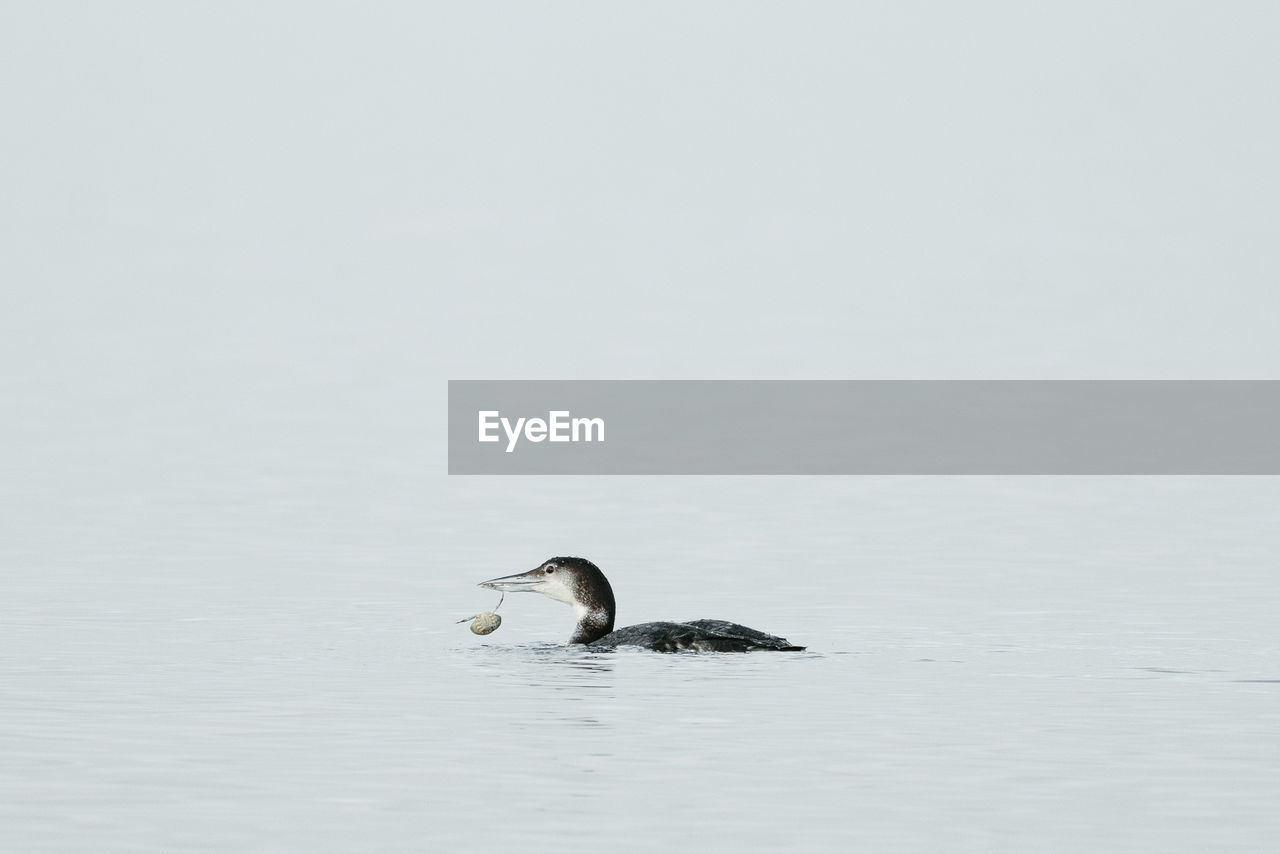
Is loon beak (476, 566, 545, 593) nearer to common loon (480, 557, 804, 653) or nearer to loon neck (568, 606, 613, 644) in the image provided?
common loon (480, 557, 804, 653)

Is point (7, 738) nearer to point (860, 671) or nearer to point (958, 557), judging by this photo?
point (860, 671)

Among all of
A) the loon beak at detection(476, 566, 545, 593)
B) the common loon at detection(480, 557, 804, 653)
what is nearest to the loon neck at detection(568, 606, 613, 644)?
the common loon at detection(480, 557, 804, 653)

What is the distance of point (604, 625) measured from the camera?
17906 mm

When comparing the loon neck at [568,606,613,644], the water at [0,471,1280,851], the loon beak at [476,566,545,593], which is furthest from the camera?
the loon beak at [476,566,545,593]

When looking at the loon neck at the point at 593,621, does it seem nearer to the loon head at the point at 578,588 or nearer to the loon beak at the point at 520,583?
the loon head at the point at 578,588

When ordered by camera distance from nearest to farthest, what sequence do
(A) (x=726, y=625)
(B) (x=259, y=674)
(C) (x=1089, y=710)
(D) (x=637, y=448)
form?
(C) (x=1089, y=710) → (B) (x=259, y=674) → (A) (x=726, y=625) → (D) (x=637, y=448)

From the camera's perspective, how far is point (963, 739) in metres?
12.2

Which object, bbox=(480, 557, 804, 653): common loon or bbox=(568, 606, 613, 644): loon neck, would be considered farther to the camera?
bbox=(568, 606, 613, 644): loon neck

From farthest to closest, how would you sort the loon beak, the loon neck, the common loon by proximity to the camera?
the loon beak, the loon neck, the common loon

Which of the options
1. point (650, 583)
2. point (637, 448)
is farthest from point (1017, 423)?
point (650, 583)

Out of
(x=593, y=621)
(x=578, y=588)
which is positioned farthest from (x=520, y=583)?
(x=593, y=621)

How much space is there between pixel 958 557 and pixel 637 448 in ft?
60.7

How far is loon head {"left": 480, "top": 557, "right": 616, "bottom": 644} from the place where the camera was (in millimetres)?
17875

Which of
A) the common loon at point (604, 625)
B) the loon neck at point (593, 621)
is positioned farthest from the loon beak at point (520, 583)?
the loon neck at point (593, 621)
